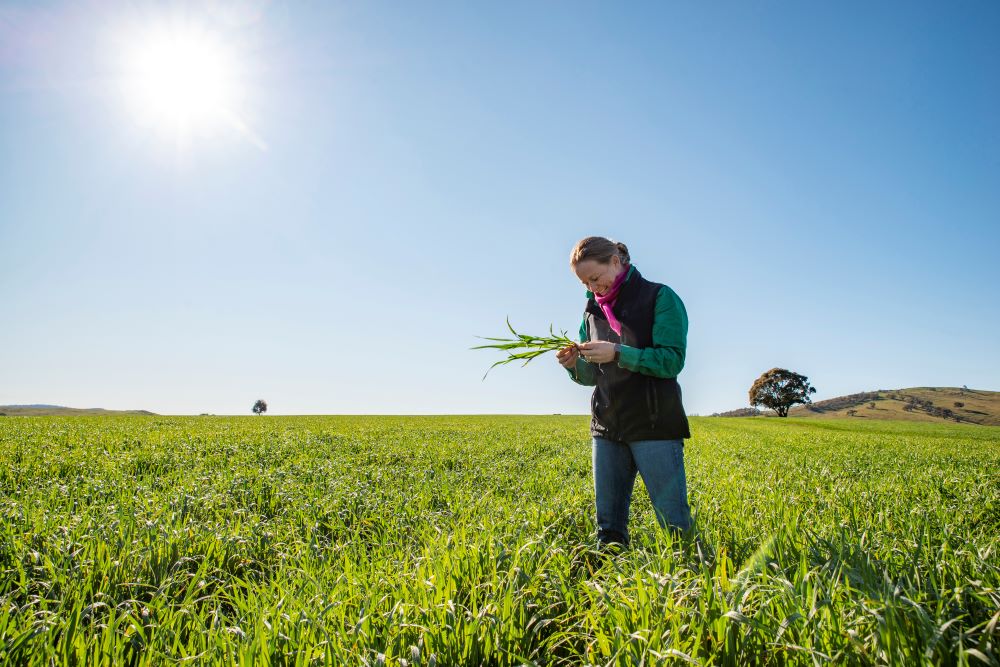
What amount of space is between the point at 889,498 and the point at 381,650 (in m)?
8.10

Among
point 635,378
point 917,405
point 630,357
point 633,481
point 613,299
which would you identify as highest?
point 613,299

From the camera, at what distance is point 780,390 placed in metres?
95.9

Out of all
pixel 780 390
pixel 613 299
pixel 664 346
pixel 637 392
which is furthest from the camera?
pixel 780 390

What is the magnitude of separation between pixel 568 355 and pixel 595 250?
35.7 inches

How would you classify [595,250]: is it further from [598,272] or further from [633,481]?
[633,481]

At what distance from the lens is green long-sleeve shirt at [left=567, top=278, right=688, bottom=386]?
352 centimetres

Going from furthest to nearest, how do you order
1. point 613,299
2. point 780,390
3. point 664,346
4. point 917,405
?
point 917,405
point 780,390
point 613,299
point 664,346

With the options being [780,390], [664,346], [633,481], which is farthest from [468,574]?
[780,390]

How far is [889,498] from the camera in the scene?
7.31 meters

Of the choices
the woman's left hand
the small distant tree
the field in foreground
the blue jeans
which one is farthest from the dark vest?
the small distant tree

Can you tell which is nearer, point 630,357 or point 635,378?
point 630,357

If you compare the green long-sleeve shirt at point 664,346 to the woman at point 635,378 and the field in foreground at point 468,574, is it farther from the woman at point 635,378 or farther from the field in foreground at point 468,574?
the field in foreground at point 468,574

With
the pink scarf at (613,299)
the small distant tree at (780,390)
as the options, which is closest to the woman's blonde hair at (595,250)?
the pink scarf at (613,299)

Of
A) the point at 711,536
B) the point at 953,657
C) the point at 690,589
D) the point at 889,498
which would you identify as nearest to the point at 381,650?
the point at 690,589
